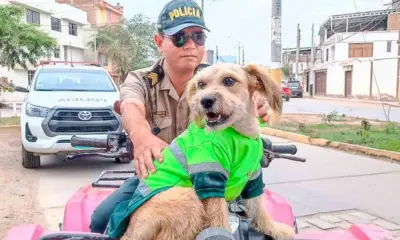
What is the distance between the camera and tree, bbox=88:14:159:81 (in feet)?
131

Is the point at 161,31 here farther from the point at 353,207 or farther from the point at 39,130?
the point at 39,130

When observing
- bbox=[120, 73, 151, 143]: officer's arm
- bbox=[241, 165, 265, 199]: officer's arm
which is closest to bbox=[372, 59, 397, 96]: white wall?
bbox=[120, 73, 151, 143]: officer's arm

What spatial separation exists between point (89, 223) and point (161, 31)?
1.03 m

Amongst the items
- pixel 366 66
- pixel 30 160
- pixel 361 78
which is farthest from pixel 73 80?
pixel 361 78

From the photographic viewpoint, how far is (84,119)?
691 centimetres

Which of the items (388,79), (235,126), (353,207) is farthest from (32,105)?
(388,79)

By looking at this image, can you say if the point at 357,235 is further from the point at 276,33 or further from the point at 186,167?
the point at 276,33

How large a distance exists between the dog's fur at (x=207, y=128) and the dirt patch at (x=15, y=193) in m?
3.02

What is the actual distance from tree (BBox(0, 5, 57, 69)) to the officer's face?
19.0 meters

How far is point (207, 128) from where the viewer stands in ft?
5.33

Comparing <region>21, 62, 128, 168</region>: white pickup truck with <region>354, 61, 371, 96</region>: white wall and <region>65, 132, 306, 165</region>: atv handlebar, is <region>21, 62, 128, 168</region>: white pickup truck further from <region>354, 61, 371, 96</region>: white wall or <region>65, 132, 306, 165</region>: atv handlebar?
A: <region>354, 61, 371, 96</region>: white wall

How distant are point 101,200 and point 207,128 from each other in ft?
3.18

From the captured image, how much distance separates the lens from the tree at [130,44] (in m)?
40.1

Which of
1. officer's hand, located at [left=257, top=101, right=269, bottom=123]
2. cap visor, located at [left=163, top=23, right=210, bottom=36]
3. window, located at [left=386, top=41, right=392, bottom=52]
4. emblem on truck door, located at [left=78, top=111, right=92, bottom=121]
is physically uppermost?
window, located at [left=386, top=41, right=392, bottom=52]
